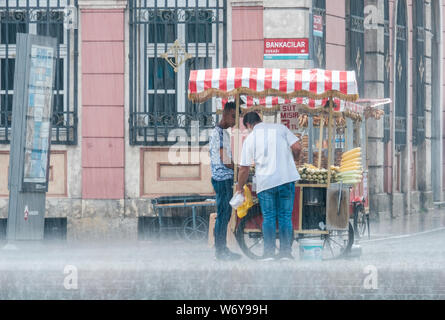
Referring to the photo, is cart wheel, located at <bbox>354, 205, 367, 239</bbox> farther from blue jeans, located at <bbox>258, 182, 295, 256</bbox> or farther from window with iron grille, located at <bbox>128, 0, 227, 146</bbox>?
blue jeans, located at <bbox>258, 182, 295, 256</bbox>

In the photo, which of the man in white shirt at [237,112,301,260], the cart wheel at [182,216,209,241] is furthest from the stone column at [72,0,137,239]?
the man in white shirt at [237,112,301,260]

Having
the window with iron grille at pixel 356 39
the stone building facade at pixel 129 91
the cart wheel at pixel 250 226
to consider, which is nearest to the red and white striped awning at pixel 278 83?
the cart wheel at pixel 250 226

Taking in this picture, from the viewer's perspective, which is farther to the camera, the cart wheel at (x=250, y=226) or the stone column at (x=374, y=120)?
the stone column at (x=374, y=120)

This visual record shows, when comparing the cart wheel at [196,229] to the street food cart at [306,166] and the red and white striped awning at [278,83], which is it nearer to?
the street food cart at [306,166]

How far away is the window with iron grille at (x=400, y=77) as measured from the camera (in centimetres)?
2461

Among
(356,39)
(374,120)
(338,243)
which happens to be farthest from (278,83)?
(374,120)

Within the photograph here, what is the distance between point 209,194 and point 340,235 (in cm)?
529

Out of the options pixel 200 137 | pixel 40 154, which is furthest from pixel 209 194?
pixel 40 154

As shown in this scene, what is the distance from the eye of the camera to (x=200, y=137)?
1762 centimetres

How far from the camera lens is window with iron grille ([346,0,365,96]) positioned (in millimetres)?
22406

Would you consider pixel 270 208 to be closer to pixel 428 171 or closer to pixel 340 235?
pixel 340 235

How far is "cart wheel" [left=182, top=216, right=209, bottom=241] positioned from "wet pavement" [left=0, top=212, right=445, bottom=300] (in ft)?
4.33

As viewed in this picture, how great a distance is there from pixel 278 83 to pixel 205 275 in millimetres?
2619

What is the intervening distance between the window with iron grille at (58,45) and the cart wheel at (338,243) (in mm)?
6266
